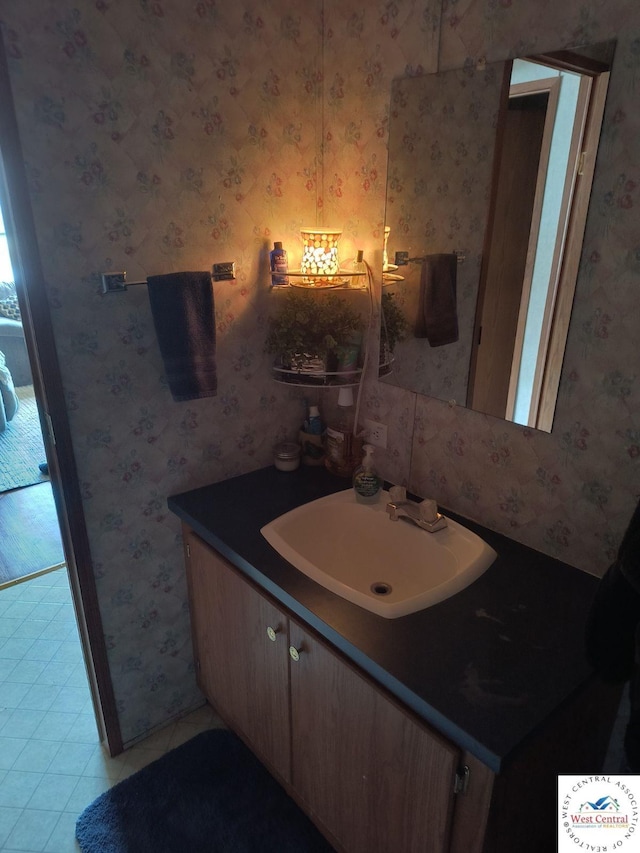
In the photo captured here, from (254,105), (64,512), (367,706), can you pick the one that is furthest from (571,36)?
(64,512)

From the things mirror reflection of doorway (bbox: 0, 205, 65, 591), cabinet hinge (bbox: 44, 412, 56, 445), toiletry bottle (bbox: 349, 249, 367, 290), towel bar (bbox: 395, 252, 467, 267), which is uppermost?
towel bar (bbox: 395, 252, 467, 267)

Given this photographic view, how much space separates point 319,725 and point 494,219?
1249 mm

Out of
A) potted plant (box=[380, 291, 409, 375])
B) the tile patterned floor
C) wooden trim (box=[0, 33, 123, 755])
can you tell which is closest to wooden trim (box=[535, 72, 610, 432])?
potted plant (box=[380, 291, 409, 375])

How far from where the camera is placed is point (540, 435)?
1343 millimetres

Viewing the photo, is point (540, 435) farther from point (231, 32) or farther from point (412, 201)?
point (231, 32)

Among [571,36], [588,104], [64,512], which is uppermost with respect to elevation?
[571,36]

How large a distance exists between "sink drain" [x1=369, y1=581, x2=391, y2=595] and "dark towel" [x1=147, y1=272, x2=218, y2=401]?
2.23 ft

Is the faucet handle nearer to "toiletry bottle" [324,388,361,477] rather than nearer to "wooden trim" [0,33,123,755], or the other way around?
"toiletry bottle" [324,388,361,477]

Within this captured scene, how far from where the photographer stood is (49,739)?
1876 mm

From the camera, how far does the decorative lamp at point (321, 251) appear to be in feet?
5.42

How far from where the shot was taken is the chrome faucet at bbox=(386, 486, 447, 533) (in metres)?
1.46

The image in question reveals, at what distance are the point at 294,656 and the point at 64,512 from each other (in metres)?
0.74

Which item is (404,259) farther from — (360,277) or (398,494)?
(398,494)

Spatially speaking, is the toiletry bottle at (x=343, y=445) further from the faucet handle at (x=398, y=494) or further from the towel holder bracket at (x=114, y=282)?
the towel holder bracket at (x=114, y=282)
